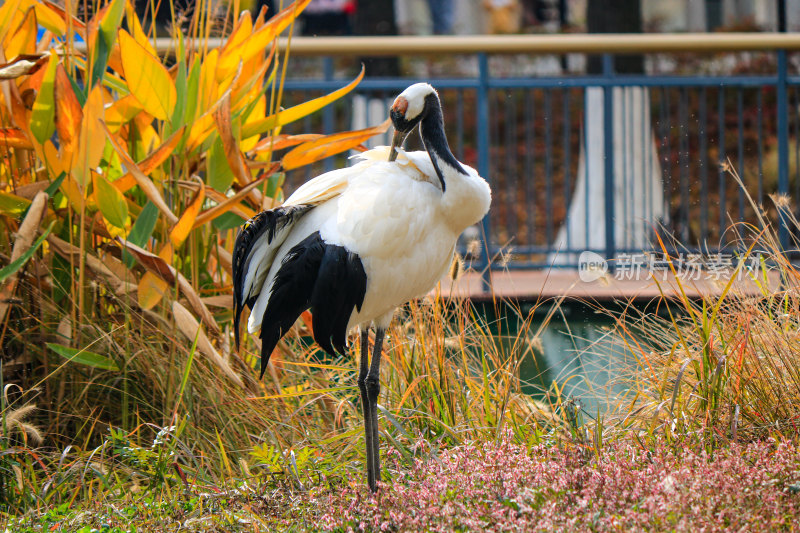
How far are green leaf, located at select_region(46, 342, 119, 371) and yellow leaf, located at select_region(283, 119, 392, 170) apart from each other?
1102mm

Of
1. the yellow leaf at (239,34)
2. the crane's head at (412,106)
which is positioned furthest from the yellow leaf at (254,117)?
the crane's head at (412,106)

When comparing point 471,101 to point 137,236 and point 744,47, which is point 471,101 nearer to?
point 744,47

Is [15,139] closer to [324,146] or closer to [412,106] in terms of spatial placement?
[324,146]

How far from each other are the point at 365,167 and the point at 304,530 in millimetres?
1178

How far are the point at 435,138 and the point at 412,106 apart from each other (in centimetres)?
13

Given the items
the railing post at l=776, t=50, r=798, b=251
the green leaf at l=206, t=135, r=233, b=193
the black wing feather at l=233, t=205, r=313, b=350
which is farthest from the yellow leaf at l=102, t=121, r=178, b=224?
the railing post at l=776, t=50, r=798, b=251

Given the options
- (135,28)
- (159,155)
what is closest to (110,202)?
(159,155)

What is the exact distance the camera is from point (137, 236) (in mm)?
3592

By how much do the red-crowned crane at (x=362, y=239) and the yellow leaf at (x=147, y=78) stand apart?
970mm

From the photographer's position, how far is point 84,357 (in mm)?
3414

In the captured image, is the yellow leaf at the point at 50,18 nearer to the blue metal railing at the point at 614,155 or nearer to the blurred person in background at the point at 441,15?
the blue metal railing at the point at 614,155

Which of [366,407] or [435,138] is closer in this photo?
[435,138]

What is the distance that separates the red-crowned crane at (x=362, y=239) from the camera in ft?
9.39

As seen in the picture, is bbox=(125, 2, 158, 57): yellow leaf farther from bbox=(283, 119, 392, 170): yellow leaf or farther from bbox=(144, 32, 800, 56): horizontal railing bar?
bbox=(144, 32, 800, 56): horizontal railing bar
